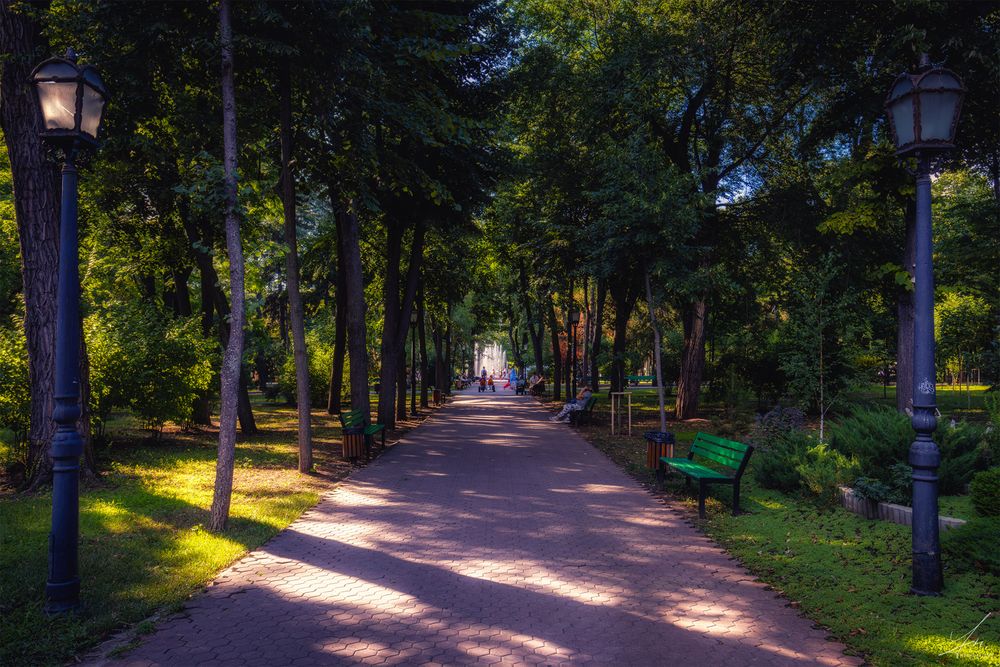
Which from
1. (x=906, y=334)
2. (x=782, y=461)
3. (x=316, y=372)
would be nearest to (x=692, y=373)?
(x=906, y=334)

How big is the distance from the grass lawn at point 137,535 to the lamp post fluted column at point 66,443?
214mm

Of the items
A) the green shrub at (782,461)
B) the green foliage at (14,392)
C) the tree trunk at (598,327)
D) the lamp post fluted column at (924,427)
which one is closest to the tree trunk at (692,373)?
the tree trunk at (598,327)

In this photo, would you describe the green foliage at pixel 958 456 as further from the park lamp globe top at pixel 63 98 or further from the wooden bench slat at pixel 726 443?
the park lamp globe top at pixel 63 98

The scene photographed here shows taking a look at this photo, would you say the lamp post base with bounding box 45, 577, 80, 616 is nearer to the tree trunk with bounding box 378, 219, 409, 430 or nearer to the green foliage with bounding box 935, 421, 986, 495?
the green foliage with bounding box 935, 421, 986, 495

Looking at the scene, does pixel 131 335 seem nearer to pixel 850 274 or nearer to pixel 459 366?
pixel 850 274

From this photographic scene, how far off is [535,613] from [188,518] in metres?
4.93

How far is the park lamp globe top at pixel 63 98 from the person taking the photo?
5012 millimetres

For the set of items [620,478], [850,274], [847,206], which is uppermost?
[847,206]

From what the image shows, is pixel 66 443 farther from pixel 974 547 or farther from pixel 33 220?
pixel 974 547

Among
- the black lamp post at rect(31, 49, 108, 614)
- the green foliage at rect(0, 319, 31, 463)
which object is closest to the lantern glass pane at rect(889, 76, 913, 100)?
the black lamp post at rect(31, 49, 108, 614)

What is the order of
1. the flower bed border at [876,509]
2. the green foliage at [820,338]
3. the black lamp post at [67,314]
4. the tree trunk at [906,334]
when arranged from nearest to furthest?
the black lamp post at [67,314]
the flower bed border at [876,509]
the green foliage at [820,338]
the tree trunk at [906,334]

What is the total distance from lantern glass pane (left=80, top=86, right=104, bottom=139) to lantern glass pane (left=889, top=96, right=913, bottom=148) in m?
6.64

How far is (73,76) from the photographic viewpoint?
16.4ft

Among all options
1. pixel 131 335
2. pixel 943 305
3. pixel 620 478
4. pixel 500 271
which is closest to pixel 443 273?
pixel 500 271
